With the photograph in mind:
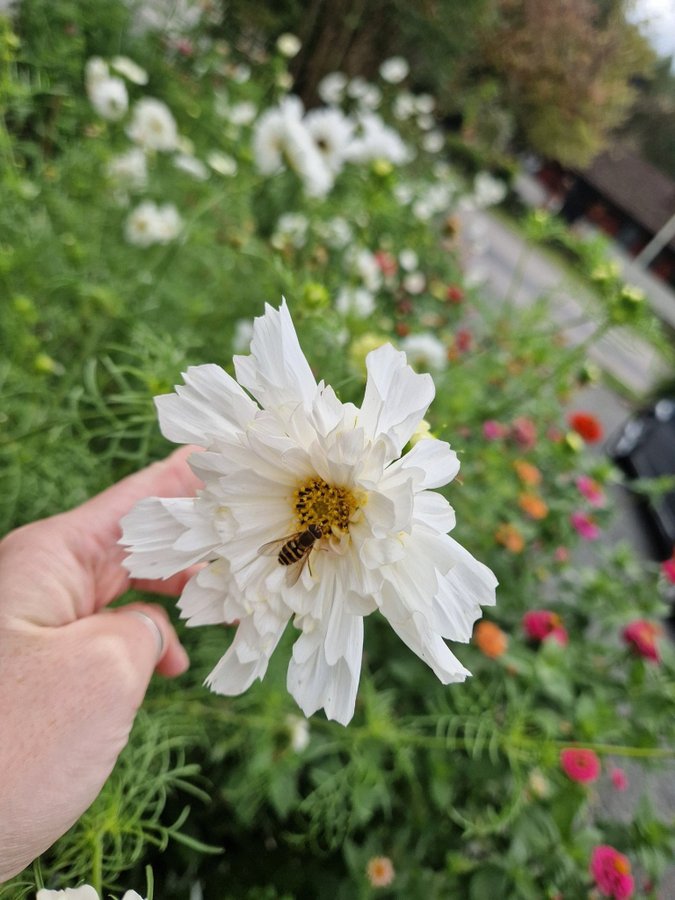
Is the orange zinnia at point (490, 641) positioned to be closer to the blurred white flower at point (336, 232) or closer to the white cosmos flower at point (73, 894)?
the white cosmos flower at point (73, 894)

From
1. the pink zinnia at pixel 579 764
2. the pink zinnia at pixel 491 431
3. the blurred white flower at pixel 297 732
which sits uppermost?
the pink zinnia at pixel 491 431

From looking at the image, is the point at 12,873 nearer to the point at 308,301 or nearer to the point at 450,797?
the point at 308,301

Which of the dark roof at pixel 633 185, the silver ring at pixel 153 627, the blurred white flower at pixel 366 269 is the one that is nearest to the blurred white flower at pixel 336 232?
the blurred white flower at pixel 366 269

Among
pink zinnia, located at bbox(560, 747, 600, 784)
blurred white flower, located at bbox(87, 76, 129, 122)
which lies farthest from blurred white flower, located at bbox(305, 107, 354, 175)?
pink zinnia, located at bbox(560, 747, 600, 784)

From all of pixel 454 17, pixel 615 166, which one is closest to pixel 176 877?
pixel 454 17

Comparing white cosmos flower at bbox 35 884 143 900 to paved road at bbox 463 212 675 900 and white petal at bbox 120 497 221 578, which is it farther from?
paved road at bbox 463 212 675 900

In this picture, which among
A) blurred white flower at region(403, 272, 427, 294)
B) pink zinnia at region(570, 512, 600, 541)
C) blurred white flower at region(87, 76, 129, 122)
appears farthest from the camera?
blurred white flower at region(403, 272, 427, 294)
